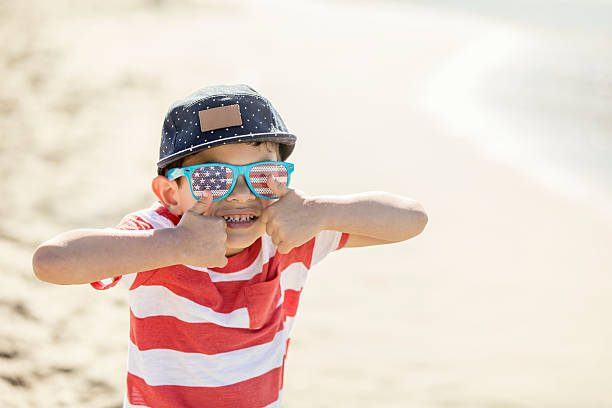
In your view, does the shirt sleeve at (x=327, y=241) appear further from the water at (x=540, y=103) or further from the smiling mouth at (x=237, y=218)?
the water at (x=540, y=103)

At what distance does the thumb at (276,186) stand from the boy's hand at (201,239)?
175 millimetres

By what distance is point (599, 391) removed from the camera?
3.50 m

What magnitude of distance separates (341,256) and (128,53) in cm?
590

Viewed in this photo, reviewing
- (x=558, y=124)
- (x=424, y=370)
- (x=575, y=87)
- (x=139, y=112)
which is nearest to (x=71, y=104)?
(x=139, y=112)

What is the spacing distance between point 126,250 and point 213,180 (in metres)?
0.30

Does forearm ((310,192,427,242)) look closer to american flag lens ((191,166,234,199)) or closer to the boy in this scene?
the boy

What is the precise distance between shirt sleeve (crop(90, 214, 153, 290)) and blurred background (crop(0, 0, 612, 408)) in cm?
141

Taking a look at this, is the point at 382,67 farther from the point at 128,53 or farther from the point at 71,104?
the point at 71,104

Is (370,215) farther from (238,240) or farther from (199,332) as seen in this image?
(199,332)

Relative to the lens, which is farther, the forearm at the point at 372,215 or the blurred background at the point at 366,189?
the blurred background at the point at 366,189

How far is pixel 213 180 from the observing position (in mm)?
1890

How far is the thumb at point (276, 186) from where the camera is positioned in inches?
75.6

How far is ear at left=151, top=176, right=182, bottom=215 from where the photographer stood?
2029 millimetres

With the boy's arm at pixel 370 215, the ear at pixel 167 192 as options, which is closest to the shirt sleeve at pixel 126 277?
the ear at pixel 167 192
